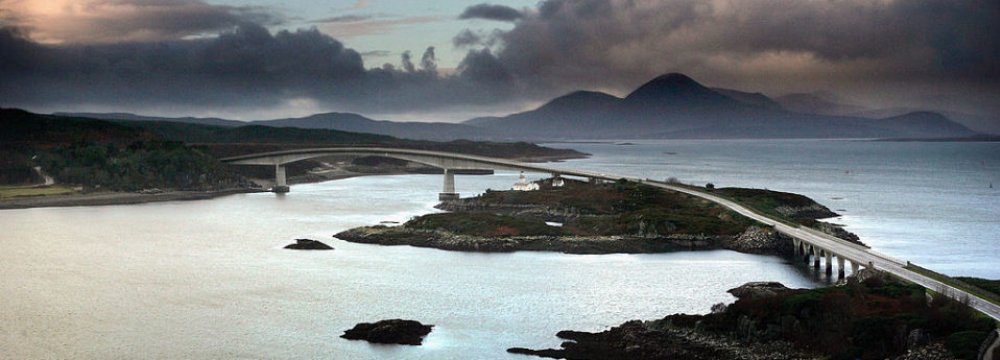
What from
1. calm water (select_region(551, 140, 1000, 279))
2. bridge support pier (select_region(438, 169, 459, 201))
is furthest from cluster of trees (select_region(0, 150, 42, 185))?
calm water (select_region(551, 140, 1000, 279))

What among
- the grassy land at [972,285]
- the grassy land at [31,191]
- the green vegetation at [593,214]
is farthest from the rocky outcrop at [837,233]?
the grassy land at [31,191]

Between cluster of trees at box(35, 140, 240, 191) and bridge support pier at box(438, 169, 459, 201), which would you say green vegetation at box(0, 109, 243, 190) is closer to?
cluster of trees at box(35, 140, 240, 191)

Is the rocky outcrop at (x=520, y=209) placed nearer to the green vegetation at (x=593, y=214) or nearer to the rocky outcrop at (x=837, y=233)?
the green vegetation at (x=593, y=214)

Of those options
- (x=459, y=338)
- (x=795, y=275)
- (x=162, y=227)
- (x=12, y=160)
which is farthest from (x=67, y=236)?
(x=12, y=160)

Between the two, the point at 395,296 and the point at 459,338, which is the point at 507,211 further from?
the point at 459,338

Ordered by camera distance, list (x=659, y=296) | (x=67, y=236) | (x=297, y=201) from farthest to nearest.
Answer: (x=297, y=201), (x=67, y=236), (x=659, y=296)
